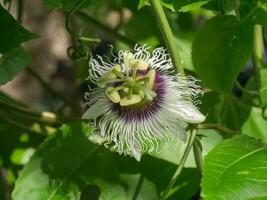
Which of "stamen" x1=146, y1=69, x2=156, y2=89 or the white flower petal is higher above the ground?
"stamen" x1=146, y1=69, x2=156, y2=89

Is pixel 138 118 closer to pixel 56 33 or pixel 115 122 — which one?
pixel 115 122

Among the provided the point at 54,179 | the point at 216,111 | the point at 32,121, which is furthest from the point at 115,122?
the point at 32,121

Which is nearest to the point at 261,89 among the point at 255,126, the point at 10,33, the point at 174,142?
the point at 255,126

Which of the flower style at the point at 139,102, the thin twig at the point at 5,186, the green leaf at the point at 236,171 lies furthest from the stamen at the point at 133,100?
the thin twig at the point at 5,186

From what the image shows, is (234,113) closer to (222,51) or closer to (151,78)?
(222,51)


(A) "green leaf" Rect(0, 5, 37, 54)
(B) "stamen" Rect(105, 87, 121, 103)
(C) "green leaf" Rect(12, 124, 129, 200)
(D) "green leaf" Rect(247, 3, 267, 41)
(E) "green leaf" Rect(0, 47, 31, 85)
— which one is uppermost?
(A) "green leaf" Rect(0, 5, 37, 54)

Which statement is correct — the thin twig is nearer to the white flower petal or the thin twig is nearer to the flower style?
the flower style

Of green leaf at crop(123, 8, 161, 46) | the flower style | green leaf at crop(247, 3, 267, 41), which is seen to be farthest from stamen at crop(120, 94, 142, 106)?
green leaf at crop(123, 8, 161, 46)

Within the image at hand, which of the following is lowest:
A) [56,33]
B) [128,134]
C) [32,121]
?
[56,33]
